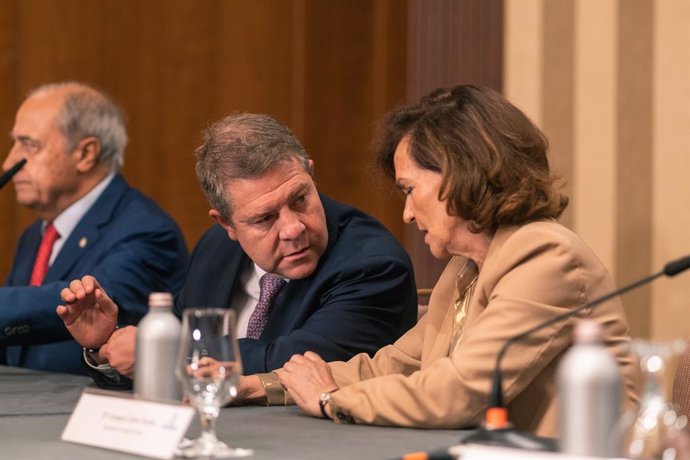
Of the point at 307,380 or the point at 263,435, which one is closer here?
the point at 263,435

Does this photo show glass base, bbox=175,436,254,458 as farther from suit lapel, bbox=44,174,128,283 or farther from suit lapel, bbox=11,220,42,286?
suit lapel, bbox=11,220,42,286

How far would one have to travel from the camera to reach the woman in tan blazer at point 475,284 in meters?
1.94

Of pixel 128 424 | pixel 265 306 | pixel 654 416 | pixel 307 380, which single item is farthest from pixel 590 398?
pixel 265 306

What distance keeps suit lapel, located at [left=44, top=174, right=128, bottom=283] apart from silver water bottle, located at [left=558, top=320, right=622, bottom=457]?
274 centimetres

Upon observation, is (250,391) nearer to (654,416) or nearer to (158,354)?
(158,354)

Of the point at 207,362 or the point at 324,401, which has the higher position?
the point at 207,362

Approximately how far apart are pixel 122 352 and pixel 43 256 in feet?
4.65

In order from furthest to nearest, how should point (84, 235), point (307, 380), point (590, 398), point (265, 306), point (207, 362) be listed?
point (84, 235), point (265, 306), point (307, 380), point (207, 362), point (590, 398)

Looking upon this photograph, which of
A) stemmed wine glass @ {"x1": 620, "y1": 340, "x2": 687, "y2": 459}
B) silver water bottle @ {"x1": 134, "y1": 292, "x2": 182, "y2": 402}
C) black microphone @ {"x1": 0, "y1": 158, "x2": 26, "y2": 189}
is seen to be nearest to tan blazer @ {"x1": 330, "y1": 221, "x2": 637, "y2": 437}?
silver water bottle @ {"x1": 134, "y1": 292, "x2": 182, "y2": 402}

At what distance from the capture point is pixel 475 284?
7.59 ft

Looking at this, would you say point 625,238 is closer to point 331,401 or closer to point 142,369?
point 331,401

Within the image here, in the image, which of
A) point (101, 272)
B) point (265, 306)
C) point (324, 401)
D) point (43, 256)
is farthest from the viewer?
point (43, 256)

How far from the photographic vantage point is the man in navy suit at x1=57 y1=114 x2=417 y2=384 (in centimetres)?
265

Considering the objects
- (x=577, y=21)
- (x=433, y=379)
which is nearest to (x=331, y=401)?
(x=433, y=379)
